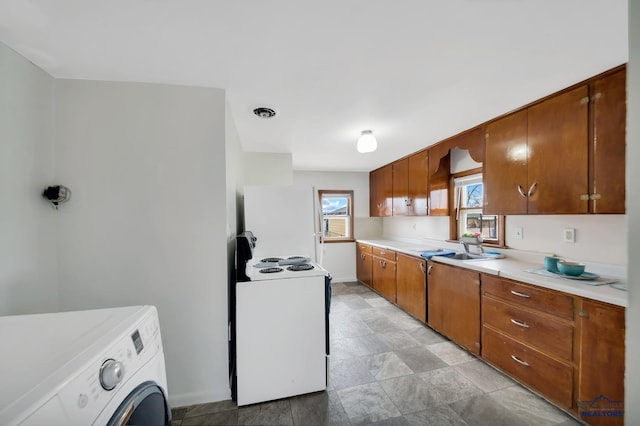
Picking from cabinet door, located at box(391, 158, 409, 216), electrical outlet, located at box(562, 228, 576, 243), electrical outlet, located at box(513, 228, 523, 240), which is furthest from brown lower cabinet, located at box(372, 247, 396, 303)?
electrical outlet, located at box(562, 228, 576, 243)

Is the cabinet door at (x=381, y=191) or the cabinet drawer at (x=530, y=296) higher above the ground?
the cabinet door at (x=381, y=191)

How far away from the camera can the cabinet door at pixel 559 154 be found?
160 centimetres

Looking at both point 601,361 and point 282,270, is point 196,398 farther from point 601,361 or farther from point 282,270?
point 601,361

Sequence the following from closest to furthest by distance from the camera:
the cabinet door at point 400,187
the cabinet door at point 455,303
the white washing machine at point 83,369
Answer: the white washing machine at point 83,369 < the cabinet door at point 455,303 < the cabinet door at point 400,187

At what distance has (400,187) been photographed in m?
3.79

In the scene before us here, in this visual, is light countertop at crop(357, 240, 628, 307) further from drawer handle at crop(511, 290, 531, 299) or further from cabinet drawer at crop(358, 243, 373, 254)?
cabinet drawer at crop(358, 243, 373, 254)

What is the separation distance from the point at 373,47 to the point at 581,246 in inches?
87.1

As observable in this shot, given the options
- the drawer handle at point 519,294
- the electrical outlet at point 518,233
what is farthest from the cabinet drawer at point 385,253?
the drawer handle at point 519,294

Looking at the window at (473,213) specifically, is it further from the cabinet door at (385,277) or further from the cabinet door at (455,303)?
the cabinet door at (385,277)

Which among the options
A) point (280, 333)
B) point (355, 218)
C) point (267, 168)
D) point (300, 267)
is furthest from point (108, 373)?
point (355, 218)

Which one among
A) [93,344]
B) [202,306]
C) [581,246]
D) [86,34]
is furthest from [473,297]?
[86,34]

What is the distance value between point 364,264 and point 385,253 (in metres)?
0.83

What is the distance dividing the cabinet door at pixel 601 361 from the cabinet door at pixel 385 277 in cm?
206

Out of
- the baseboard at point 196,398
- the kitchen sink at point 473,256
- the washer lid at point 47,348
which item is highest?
the washer lid at point 47,348
